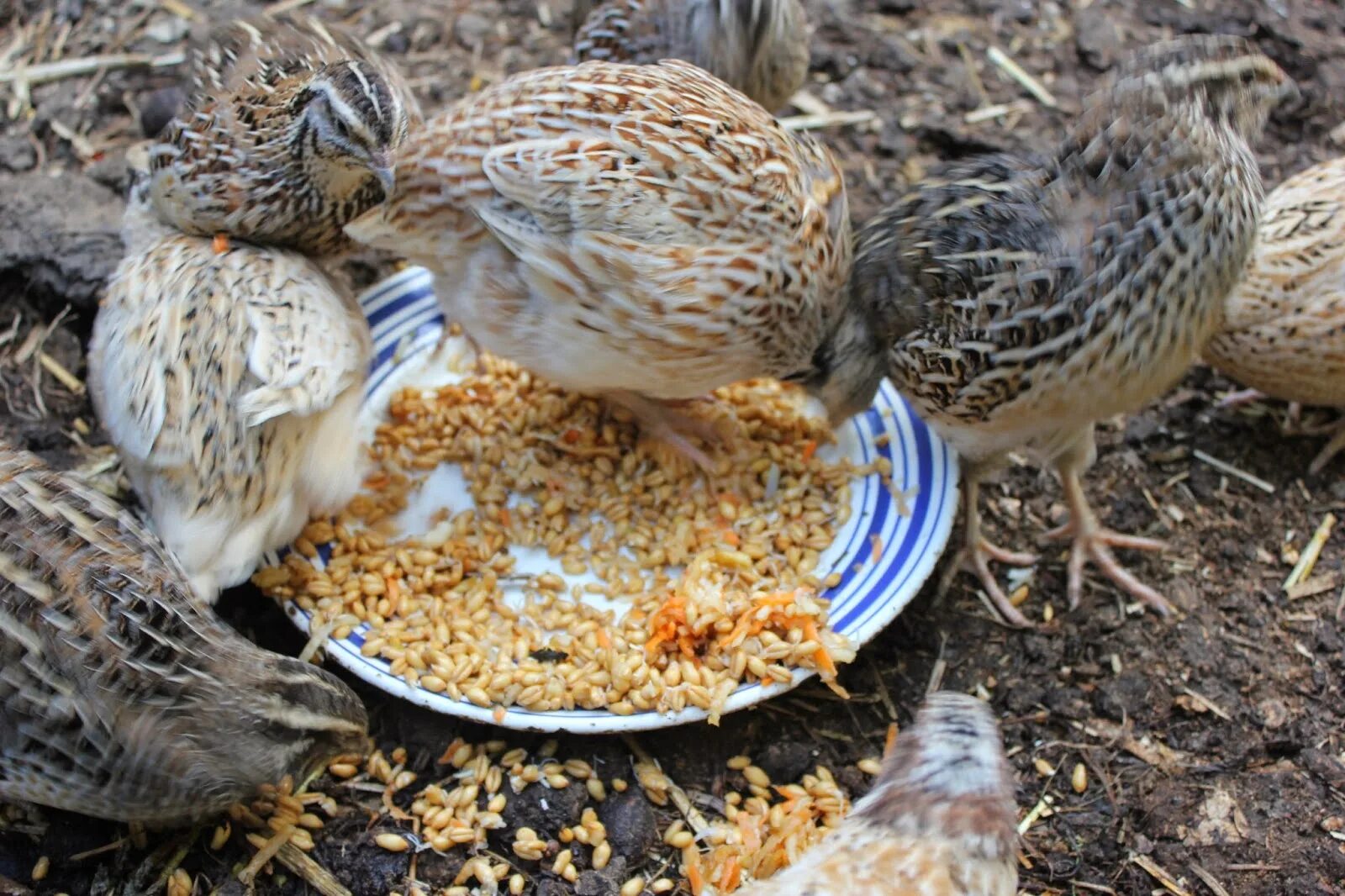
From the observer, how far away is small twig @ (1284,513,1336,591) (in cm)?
374

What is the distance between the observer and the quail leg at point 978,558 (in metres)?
3.71

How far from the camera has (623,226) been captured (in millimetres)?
3143

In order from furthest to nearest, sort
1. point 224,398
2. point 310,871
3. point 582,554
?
point 582,554 → point 224,398 → point 310,871

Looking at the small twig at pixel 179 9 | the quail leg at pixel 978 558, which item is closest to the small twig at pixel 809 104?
the quail leg at pixel 978 558

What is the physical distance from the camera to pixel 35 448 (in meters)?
3.94

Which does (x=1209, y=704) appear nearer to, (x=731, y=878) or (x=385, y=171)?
(x=731, y=878)

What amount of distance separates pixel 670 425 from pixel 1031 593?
1306 mm

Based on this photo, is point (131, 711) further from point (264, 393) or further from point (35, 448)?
point (35, 448)

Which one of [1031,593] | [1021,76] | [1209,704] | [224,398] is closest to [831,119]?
[1021,76]

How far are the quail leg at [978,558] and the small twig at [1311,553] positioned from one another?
31.7 inches

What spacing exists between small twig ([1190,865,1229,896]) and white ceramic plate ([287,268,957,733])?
40.4 inches

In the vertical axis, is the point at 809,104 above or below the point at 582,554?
above

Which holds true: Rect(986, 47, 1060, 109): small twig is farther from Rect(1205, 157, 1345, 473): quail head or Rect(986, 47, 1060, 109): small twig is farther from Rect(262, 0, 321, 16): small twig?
Rect(262, 0, 321, 16): small twig

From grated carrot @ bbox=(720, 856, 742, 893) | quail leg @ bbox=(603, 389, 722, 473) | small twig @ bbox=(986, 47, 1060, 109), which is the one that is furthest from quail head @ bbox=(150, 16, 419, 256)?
small twig @ bbox=(986, 47, 1060, 109)
